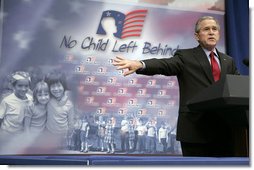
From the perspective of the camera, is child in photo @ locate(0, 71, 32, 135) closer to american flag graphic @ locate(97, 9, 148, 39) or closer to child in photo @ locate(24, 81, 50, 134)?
child in photo @ locate(24, 81, 50, 134)

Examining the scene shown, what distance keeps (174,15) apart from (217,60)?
65.7 inches

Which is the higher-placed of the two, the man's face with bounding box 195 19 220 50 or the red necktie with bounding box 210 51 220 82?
the man's face with bounding box 195 19 220 50

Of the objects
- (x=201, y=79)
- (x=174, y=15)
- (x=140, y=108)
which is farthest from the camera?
(x=174, y=15)

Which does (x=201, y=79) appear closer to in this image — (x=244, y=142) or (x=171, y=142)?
(x=244, y=142)

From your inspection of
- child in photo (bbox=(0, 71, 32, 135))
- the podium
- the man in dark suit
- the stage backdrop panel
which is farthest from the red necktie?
child in photo (bbox=(0, 71, 32, 135))

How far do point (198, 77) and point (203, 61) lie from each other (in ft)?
0.22

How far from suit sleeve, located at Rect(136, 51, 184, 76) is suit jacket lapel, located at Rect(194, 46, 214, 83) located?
0.21 ft

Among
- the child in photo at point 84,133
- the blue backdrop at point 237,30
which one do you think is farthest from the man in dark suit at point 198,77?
the blue backdrop at point 237,30

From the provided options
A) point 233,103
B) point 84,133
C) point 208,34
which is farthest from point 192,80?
point 84,133

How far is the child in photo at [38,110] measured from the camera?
2.49 m

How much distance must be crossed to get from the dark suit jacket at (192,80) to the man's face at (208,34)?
3cm

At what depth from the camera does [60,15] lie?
2648 mm

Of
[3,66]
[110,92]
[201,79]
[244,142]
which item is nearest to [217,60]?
[201,79]

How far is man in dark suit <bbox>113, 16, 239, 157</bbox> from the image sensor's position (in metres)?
1.13
